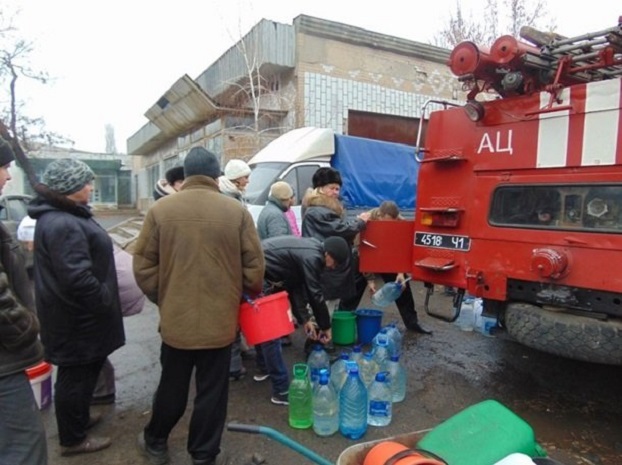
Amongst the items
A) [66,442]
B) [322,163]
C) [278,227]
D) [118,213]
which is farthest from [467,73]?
[118,213]

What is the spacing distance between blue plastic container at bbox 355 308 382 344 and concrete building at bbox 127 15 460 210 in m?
8.18

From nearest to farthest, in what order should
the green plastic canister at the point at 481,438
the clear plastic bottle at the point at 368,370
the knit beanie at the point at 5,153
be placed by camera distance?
the green plastic canister at the point at 481,438 < the knit beanie at the point at 5,153 < the clear plastic bottle at the point at 368,370

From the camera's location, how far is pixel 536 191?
3.29 m

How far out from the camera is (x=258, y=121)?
41.6 ft

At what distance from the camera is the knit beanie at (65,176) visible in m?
2.68

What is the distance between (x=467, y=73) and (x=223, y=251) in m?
2.19

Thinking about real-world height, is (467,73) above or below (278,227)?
above

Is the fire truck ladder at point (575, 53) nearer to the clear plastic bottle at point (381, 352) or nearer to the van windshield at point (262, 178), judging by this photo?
the clear plastic bottle at point (381, 352)

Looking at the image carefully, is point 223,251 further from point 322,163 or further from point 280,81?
point 280,81

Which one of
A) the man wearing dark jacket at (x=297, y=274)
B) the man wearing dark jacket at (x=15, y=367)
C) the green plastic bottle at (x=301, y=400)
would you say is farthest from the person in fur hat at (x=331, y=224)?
the man wearing dark jacket at (x=15, y=367)

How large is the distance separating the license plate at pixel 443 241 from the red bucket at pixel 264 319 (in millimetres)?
1581

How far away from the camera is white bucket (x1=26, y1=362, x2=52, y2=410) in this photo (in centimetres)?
322

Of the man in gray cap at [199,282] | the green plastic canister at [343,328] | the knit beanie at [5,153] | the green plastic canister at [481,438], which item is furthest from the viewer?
the green plastic canister at [343,328]

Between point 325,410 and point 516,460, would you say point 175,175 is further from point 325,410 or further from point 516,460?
point 516,460
